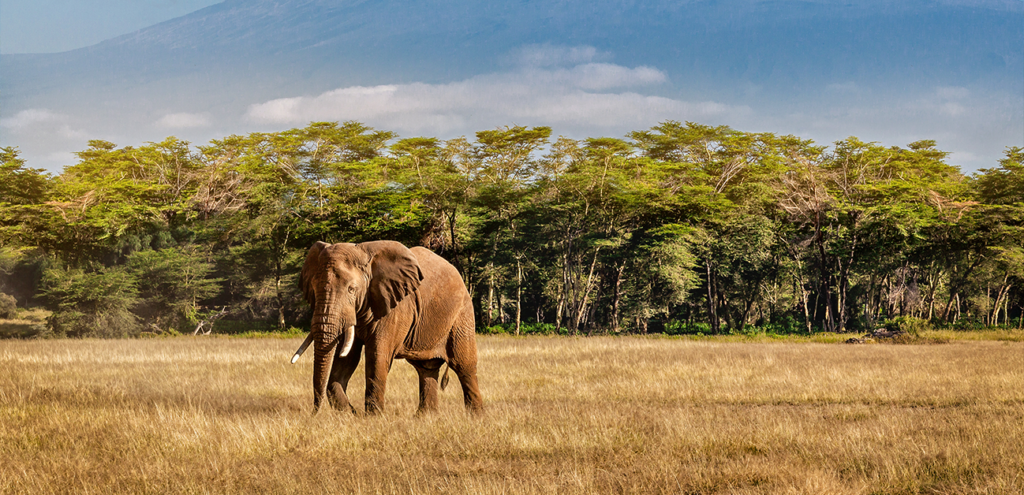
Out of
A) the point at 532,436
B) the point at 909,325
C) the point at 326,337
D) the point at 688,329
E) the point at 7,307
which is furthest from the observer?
the point at 688,329

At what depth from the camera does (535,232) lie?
41.6 m

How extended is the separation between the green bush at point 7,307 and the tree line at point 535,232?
107 cm

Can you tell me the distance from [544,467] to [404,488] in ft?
4.74

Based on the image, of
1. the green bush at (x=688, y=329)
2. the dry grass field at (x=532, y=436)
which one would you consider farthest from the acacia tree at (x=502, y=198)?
the dry grass field at (x=532, y=436)

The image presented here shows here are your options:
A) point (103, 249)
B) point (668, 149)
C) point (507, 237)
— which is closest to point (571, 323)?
point (507, 237)

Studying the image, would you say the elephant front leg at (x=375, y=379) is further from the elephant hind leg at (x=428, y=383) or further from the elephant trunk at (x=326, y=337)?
the elephant hind leg at (x=428, y=383)

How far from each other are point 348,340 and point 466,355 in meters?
2.10

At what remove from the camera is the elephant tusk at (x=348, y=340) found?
838cm

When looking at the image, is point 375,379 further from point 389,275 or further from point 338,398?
point 389,275

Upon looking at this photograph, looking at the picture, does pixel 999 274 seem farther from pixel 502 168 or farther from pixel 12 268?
pixel 12 268

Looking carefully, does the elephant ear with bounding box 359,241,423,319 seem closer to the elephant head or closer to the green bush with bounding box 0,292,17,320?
the elephant head

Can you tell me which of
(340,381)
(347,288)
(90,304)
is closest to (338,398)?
(340,381)

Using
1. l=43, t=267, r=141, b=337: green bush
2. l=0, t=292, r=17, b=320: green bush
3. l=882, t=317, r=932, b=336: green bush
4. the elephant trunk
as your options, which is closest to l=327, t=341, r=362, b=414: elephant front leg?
the elephant trunk

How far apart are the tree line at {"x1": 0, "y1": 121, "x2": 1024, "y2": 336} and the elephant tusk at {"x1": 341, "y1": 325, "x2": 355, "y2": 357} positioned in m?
29.0
